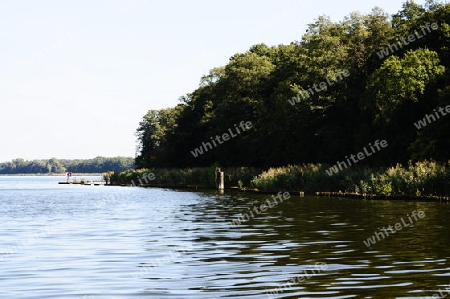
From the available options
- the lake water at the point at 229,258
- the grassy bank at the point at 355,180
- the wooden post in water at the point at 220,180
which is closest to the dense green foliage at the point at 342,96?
the grassy bank at the point at 355,180

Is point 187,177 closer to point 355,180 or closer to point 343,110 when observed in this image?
point 343,110

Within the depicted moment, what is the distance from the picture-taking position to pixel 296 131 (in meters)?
74.3

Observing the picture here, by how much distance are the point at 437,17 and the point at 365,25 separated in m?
17.2

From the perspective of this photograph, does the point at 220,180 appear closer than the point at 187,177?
Yes

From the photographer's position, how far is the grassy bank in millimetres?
44594

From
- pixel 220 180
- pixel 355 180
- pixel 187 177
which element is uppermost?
pixel 187 177

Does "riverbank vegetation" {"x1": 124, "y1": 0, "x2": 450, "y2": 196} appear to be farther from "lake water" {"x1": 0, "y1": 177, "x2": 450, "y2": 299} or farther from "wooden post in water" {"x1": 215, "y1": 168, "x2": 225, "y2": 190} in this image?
"lake water" {"x1": 0, "y1": 177, "x2": 450, "y2": 299}

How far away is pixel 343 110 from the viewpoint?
231ft

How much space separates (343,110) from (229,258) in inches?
2103

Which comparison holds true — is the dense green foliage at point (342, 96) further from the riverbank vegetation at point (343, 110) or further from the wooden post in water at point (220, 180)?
the wooden post in water at point (220, 180)

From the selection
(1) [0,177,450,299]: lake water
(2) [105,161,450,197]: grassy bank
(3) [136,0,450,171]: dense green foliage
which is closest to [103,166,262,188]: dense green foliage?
(2) [105,161,450,197]: grassy bank

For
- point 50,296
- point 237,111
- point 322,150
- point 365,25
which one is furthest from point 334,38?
point 50,296

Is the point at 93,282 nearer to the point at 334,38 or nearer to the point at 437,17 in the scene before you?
the point at 437,17

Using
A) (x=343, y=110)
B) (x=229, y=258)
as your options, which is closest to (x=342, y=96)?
(x=343, y=110)
